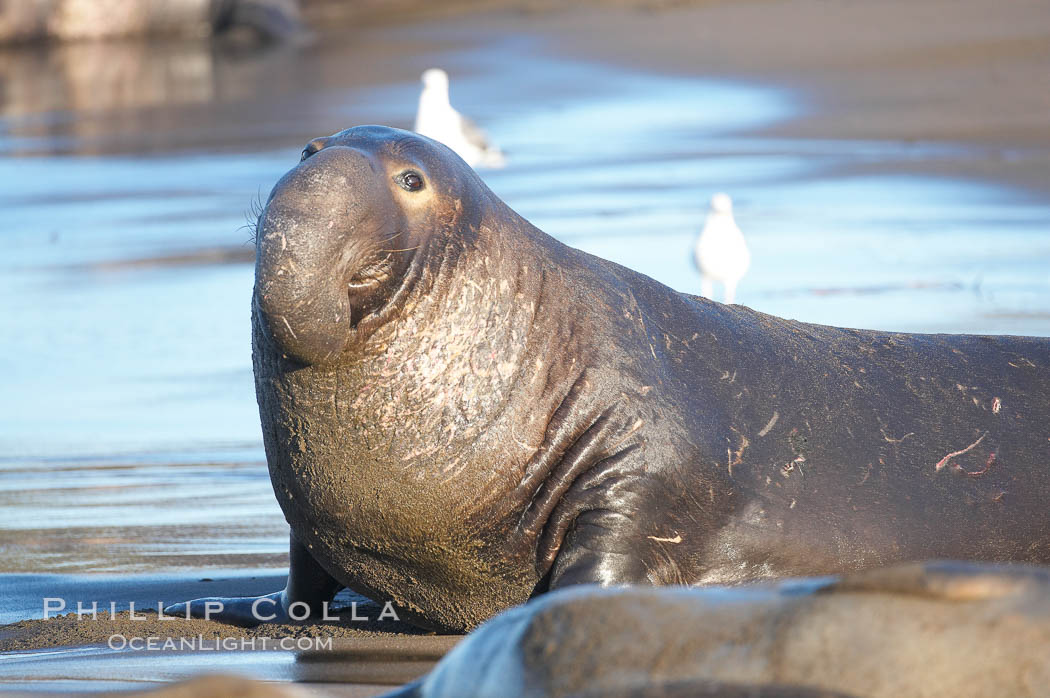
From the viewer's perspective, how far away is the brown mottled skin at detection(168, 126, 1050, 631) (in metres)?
4.52

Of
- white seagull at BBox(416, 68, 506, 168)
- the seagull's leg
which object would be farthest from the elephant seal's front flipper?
white seagull at BBox(416, 68, 506, 168)

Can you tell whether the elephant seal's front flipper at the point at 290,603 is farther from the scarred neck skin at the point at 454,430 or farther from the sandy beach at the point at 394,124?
the scarred neck skin at the point at 454,430

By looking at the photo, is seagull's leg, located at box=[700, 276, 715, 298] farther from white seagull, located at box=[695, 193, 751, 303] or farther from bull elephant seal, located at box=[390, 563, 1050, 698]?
bull elephant seal, located at box=[390, 563, 1050, 698]

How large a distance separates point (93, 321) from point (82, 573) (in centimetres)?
503

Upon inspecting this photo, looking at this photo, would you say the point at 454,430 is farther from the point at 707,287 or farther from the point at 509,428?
the point at 707,287

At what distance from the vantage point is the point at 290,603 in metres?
5.11

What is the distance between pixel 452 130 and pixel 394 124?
422 cm

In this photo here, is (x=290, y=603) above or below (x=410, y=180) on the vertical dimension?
below

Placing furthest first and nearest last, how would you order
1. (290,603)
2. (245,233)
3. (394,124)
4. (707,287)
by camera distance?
1. (394,124)
2. (245,233)
3. (707,287)
4. (290,603)

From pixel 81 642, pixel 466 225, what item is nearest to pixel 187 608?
pixel 81 642

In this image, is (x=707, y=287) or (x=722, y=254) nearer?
(x=722, y=254)

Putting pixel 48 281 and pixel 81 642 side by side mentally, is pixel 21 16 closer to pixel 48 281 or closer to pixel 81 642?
pixel 48 281

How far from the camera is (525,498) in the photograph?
464 cm

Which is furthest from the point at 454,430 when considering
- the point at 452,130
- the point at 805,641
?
the point at 452,130
